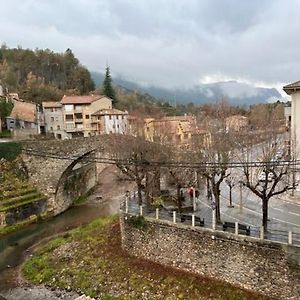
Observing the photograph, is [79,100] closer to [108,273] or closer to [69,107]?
[69,107]

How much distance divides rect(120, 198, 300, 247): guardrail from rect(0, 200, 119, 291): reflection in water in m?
7.88

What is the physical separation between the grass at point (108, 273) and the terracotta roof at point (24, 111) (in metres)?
34.5

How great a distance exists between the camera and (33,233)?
103ft

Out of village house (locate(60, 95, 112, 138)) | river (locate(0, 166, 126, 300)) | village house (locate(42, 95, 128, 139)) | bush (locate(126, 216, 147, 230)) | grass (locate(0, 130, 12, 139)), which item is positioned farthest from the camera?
village house (locate(60, 95, 112, 138))

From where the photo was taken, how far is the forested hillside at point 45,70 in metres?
83.8

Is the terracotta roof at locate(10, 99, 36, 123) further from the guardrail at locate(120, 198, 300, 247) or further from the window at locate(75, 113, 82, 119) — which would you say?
the guardrail at locate(120, 198, 300, 247)

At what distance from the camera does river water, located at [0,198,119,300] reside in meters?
22.1

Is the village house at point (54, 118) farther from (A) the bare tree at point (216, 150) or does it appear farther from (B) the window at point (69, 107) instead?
(A) the bare tree at point (216, 150)

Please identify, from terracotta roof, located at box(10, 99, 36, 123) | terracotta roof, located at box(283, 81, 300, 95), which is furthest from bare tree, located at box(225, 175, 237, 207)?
terracotta roof, located at box(10, 99, 36, 123)

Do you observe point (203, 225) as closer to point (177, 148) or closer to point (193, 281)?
point (193, 281)

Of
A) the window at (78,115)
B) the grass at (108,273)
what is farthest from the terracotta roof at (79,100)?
the grass at (108,273)

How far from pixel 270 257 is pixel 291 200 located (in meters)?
10.4

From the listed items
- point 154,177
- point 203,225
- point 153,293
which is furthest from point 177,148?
point 153,293

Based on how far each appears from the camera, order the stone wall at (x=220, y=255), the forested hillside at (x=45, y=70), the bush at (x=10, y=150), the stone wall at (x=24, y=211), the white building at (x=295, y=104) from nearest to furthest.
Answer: the stone wall at (x=220, y=255) < the white building at (x=295, y=104) < the stone wall at (x=24, y=211) < the bush at (x=10, y=150) < the forested hillside at (x=45, y=70)
